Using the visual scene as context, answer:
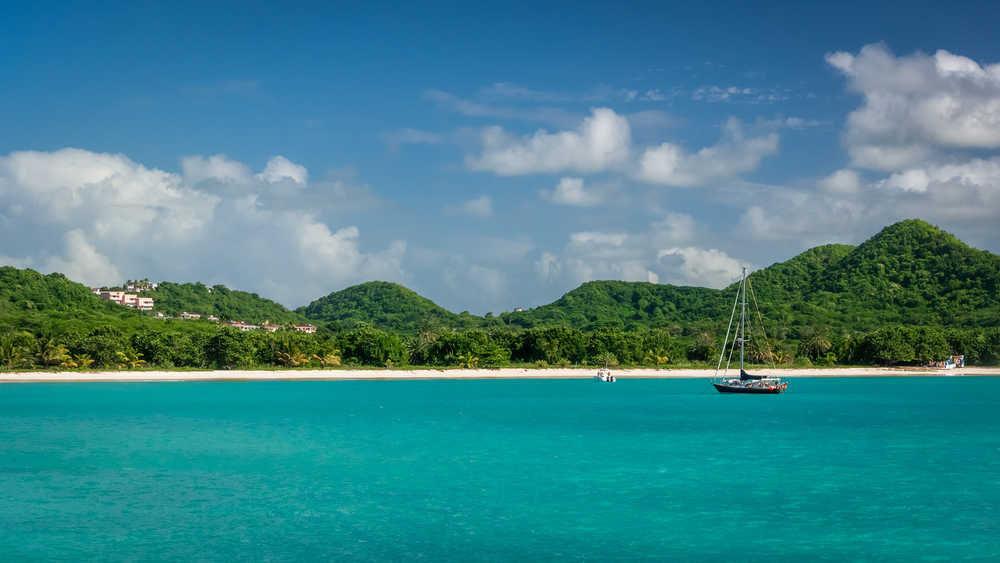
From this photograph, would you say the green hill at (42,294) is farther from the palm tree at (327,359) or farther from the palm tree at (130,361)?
the palm tree at (327,359)

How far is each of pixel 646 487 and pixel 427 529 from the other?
9.19m

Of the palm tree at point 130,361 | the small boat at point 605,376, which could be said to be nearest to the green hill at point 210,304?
the palm tree at point 130,361

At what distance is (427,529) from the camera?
70.5 ft

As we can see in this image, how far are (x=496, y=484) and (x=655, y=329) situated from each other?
105503mm

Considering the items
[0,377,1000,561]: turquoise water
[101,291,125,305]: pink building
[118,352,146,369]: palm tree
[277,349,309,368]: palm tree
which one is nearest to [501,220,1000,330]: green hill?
[277,349,309,368]: palm tree

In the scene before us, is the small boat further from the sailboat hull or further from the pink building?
the pink building

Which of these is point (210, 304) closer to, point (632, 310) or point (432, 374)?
point (632, 310)

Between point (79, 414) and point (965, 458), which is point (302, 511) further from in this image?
point (79, 414)

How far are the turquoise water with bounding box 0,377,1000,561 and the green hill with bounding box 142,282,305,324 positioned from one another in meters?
126

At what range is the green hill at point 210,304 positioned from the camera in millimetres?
181000

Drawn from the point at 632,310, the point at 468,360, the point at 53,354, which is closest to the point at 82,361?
the point at 53,354

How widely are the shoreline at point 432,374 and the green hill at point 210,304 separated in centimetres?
8715

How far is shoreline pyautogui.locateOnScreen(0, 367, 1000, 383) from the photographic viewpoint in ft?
275

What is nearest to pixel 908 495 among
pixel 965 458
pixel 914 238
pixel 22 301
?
pixel 965 458
